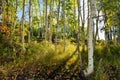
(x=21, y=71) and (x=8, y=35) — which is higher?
(x=8, y=35)

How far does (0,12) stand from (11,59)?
661 cm

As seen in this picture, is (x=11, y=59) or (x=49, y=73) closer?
(x=49, y=73)

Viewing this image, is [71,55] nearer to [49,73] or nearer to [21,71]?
[49,73]

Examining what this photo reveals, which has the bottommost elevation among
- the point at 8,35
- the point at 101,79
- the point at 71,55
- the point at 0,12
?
the point at 101,79

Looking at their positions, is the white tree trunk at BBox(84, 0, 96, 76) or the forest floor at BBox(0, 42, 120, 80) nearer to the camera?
the white tree trunk at BBox(84, 0, 96, 76)

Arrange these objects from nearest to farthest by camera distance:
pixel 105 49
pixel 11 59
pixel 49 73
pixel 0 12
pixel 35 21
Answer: pixel 49 73, pixel 11 59, pixel 105 49, pixel 0 12, pixel 35 21

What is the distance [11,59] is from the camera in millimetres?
15180

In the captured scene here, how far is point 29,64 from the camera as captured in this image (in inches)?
565

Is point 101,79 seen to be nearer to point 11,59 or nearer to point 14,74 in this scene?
point 14,74

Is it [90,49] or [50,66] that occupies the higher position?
[90,49]

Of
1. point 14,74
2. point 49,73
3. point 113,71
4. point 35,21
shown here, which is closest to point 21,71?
point 14,74

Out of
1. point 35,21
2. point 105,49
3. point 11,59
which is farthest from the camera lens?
point 35,21

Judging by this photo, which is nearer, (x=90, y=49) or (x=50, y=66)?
(x=90, y=49)

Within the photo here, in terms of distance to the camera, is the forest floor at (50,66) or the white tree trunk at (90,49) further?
the forest floor at (50,66)
